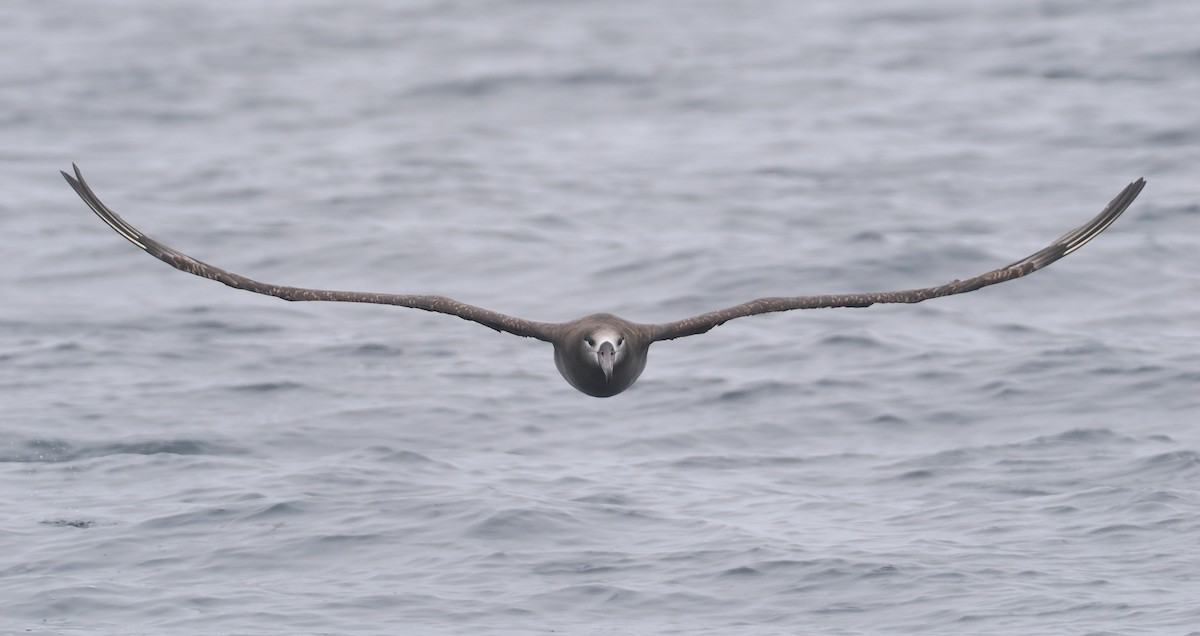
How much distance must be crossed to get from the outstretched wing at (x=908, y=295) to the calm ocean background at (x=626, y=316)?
2.66 m

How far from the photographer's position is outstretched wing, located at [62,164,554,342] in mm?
16141

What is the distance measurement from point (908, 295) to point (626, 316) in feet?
31.8

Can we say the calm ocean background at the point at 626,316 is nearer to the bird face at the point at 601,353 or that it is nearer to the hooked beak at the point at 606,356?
the bird face at the point at 601,353

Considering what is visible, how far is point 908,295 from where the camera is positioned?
16.4 meters

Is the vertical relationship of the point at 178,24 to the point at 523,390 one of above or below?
above

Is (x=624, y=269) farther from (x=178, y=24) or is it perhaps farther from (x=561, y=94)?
(x=178, y=24)

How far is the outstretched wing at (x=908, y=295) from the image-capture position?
1614cm

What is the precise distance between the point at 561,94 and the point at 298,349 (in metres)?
17.4

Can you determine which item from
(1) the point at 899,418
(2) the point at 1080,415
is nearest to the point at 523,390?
(1) the point at 899,418

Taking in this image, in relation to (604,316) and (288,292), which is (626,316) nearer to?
(604,316)

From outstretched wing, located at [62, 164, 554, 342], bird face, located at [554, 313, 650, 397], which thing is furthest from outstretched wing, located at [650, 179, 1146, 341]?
outstretched wing, located at [62, 164, 554, 342]

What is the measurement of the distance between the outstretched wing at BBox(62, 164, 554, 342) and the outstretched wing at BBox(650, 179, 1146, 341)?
129cm

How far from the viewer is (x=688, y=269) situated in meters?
27.8

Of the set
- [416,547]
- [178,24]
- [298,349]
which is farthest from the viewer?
[178,24]
